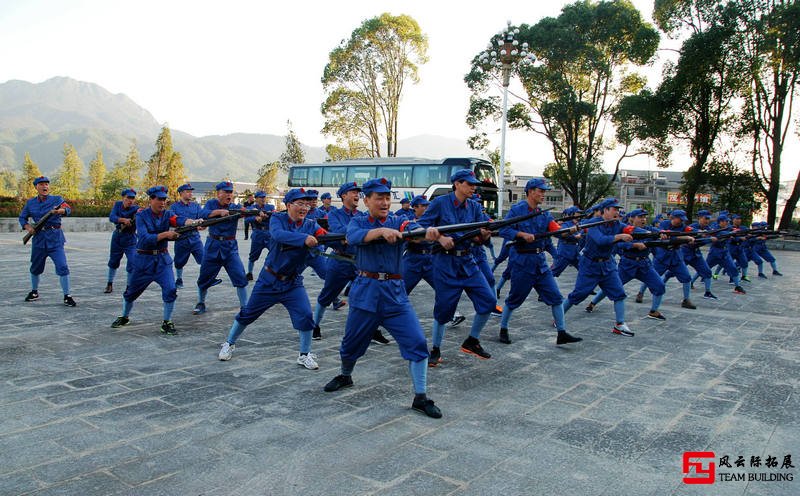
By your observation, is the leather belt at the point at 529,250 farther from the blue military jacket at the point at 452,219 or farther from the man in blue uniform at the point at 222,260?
the man in blue uniform at the point at 222,260

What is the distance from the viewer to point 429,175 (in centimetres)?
2867

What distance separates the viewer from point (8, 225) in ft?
78.6

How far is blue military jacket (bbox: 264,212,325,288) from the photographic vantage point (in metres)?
5.55

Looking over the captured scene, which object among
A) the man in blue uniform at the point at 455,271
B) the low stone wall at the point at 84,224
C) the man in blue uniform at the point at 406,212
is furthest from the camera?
the low stone wall at the point at 84,224

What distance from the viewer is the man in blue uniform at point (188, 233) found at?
31.4ft

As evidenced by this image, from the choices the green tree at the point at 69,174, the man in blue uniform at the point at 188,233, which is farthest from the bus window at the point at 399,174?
the green tree at the point at 69,174

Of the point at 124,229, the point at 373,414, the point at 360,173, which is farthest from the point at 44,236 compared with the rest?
the point at 360,173

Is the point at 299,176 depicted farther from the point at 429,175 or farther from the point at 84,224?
the point at 84,224

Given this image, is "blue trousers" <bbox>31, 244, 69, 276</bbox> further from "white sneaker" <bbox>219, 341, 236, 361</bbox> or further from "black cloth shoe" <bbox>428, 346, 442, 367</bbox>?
"black cloth shoe" <bbox>428, 346, 442, 367</bbox>

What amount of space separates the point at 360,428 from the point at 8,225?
84.9 feet

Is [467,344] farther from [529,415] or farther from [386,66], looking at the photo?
[386,66]

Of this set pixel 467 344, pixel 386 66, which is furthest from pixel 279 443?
pixel 386 66

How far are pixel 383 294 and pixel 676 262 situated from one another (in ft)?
25.7

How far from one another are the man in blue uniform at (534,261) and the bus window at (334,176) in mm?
25282
